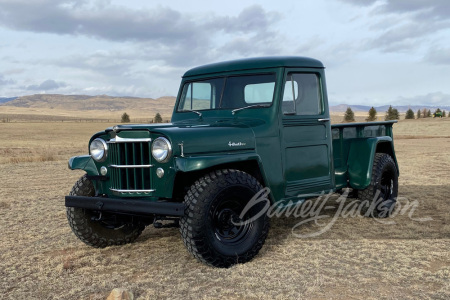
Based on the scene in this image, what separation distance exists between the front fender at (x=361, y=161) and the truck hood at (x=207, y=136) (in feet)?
7.50

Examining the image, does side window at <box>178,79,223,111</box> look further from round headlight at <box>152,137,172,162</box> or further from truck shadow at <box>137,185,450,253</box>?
truck shadow at <box>137,185,450,253</box>

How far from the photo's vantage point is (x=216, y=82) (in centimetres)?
577

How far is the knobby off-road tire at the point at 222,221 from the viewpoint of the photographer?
443 cm

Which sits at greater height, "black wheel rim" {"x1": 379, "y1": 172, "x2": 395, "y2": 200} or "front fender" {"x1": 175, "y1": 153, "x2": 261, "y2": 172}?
"front fender" {"x1": 175, "y1": 153, "x2": 261, "y2": 172}

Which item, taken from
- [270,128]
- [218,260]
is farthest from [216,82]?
[218,260]

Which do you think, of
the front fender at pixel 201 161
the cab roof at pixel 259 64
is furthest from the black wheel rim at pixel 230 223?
the cab roof at pixel 259 64

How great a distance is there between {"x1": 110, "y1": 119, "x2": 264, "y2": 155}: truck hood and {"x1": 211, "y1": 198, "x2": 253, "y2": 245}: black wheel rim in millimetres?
569

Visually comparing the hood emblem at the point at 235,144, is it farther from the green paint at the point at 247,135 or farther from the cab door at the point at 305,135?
the cab door at the point at 305,135

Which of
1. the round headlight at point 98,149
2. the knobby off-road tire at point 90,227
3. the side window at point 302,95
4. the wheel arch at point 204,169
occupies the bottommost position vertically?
the knobby off-road tire at point 90,227

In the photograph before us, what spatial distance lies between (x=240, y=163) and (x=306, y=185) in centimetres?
110

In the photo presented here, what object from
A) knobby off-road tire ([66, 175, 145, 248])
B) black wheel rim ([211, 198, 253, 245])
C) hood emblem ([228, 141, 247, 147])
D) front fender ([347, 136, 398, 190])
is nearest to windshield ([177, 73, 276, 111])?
hood emblem ([228, 141, 247, 147])

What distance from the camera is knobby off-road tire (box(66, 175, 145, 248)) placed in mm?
5332

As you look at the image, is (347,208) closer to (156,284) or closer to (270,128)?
(270,128)

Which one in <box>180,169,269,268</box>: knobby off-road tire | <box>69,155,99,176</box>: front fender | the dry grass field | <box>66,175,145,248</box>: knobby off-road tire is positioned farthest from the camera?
<box>66,175,145,248</box>: knobby off-road tire
